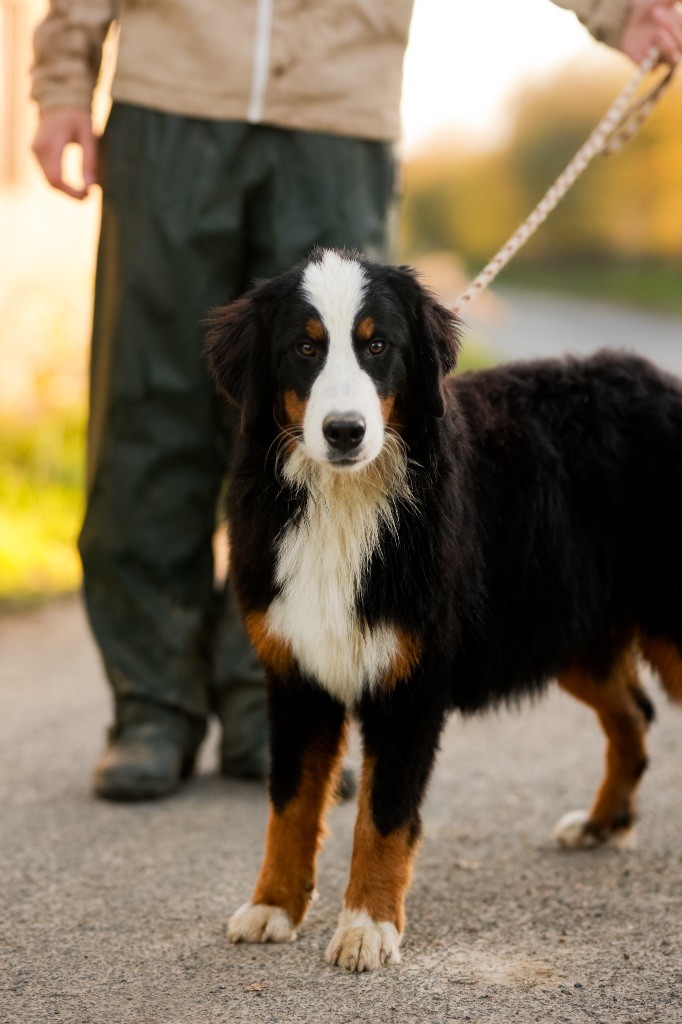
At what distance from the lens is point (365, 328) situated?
2.79 metres

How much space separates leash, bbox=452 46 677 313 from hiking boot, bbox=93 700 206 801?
1653 mm

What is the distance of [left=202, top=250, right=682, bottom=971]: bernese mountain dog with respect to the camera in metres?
2.82

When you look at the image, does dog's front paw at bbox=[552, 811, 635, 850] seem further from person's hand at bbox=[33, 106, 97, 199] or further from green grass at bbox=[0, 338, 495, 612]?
green grass at bbox=[0, 338, 495, 612]

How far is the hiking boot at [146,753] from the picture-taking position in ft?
12.9

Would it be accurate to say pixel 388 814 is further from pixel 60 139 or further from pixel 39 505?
pixel 39 505

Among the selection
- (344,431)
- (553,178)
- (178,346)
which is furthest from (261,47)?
(553,178)

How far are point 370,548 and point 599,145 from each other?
4.69 ft

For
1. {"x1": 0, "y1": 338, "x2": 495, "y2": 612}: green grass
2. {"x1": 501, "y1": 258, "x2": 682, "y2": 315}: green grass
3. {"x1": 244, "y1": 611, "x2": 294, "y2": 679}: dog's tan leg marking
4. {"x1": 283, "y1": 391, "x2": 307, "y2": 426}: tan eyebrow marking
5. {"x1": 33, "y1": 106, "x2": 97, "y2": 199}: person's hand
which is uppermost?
{"x1": 33, "y1": 106, "x2": 97, "y2": 199}: person's hand

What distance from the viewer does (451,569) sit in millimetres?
2943

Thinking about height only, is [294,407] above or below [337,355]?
below

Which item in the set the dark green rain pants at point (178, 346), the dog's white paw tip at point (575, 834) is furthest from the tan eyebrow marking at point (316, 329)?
the dog's white paw tip at point (575, 834)

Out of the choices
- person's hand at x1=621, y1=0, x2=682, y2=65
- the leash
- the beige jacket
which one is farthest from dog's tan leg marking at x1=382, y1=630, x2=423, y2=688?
person's hand at x1=621, y1=0, x2=682, y2=65

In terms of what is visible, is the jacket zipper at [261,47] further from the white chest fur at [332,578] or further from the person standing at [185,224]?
the white chest fur at [332,578]

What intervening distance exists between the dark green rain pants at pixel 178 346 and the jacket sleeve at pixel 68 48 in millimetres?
160
